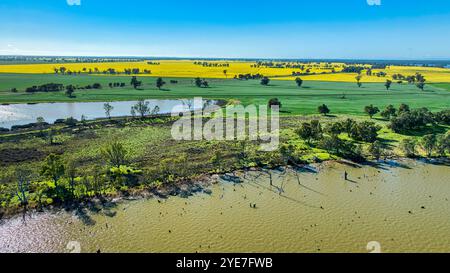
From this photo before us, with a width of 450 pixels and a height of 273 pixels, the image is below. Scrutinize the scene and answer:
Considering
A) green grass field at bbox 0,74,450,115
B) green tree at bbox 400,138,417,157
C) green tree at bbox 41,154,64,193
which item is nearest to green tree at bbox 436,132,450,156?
green tree at bbox 400,138,417,157

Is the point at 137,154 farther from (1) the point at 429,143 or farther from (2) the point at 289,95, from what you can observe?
(2) the point at 289,95

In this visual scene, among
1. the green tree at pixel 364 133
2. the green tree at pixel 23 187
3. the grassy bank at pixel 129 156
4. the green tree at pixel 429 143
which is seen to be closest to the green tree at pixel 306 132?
the grassy bank at pixel 129 156

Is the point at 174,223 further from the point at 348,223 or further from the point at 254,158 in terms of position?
the point at 254,158

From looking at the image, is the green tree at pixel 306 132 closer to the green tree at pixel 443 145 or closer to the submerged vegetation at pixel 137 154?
the submerged vegetation at pixel 137 154

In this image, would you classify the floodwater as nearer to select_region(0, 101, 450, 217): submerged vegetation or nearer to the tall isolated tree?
select_region(0, 101, 450, 217): submerged vegetation

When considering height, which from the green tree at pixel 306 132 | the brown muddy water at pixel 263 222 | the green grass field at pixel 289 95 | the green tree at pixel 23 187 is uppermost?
the green grass field at pixel 289 95

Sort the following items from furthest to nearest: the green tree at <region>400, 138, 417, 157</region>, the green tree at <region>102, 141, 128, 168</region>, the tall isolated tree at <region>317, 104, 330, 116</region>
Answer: the tall isolated tree at <region>317, 104, 330, 116</region>, the green tree at <region>400, 138, 417, 157</region>, the green tree at <region>102, 141, 128, 168</region>
